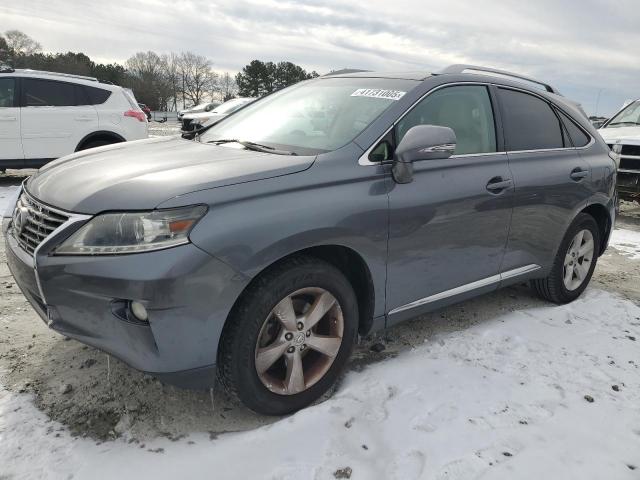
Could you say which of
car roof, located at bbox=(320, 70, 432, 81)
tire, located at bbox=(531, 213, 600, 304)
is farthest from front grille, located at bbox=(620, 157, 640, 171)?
car roof, located at bbox=(320, 70, 432, 81)

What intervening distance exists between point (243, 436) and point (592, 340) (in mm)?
2534

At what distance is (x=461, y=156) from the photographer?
3.23m

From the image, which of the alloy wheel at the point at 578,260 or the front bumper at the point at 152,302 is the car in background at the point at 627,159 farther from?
the front bumper at the point at 152,302

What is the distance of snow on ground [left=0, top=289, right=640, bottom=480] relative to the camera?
2248 millimetres

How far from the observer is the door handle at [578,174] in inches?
156

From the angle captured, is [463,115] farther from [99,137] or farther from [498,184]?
[99,137]

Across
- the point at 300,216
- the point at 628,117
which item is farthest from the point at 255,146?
the point at 628,117

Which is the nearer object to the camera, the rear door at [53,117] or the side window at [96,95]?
the rear door at [53,117]

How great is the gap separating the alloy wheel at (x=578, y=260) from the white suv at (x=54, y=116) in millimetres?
7134

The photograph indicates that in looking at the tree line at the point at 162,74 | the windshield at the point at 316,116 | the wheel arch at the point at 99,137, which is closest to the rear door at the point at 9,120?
the wheel arch at the point at 99,137

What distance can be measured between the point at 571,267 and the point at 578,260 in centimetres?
12

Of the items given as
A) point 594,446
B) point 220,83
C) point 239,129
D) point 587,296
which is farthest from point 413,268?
point 220,83

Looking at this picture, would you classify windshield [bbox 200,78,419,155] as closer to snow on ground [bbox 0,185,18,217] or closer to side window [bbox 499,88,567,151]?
side window [bbox 499,88,567,151]

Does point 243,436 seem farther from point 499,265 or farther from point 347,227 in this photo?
point 499,265
